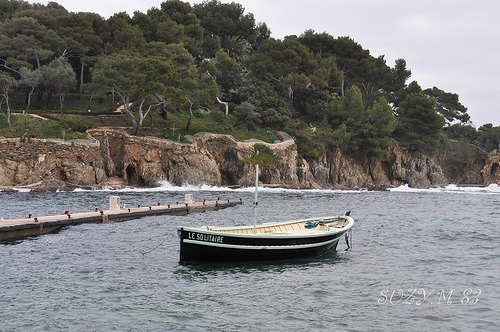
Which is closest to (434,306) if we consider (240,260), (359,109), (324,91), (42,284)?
(240,260)

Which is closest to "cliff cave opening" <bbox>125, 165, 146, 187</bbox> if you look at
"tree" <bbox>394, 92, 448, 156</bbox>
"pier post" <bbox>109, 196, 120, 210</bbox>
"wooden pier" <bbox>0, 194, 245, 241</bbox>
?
"wooden pier" <bbox>0, 194, 245, 241</bbox>

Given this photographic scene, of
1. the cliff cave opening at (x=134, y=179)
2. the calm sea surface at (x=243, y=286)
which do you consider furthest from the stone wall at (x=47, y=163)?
the calm sea surface at (x=243, y=286)

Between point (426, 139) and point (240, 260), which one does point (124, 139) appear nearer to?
point (240, 260)

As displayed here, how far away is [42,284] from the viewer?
1628 cm

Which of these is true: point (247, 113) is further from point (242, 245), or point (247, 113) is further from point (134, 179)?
point (242, 245)

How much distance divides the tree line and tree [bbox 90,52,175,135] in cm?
15

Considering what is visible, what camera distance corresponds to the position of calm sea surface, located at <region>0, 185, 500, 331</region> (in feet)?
43.5

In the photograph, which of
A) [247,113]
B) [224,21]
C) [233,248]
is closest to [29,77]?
[247,113]

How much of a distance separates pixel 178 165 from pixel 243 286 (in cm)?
4828

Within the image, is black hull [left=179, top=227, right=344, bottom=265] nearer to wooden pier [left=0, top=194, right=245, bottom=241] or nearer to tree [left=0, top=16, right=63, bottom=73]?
wooden pier [left=0, top=194, right=245, bottom=241]

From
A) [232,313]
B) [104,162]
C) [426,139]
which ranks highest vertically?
[426,139]

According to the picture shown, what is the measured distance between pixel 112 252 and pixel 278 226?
27.6 feet

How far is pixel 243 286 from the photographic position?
663 inches

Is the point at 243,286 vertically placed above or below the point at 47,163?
below
